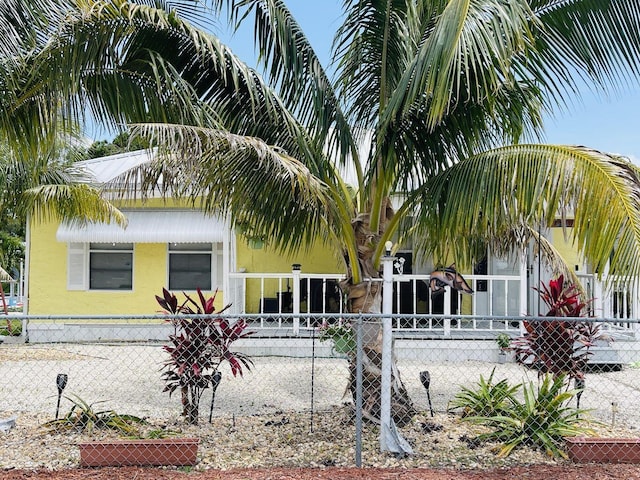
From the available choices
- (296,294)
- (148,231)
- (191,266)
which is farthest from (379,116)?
(191,266)

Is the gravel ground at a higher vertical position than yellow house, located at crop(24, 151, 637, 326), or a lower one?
lower

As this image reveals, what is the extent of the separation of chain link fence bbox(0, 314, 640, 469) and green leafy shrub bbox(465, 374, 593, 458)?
14 mm

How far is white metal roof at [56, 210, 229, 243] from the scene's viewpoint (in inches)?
515

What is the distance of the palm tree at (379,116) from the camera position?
4.78 metres

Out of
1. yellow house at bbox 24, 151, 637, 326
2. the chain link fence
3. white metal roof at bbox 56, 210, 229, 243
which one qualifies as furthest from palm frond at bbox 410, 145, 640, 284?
white metal roof at bbox 56, 210, 229, 243

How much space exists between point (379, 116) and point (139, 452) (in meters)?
4.05

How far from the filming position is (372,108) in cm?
670

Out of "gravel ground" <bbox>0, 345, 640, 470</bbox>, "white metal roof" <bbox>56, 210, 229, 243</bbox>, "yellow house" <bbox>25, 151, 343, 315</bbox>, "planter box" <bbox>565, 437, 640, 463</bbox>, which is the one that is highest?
"white metal roof" <bbox>56, 210, 229, 243</bbox>

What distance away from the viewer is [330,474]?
198 inches

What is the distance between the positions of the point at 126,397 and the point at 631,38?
7.97m

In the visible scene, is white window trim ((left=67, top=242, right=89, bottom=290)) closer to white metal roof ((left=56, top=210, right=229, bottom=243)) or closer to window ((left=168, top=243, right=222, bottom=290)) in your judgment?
white metal roof ((left=56, top=210, right=229, bottom=243))

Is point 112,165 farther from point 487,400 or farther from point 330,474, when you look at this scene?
point 330,474

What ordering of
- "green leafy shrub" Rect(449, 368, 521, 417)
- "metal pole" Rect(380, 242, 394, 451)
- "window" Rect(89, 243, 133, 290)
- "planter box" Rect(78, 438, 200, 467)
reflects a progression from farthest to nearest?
"window" Rect(89, 243, 133, 290), "green leafy shrub" Rect(449, 368, 521, 417), "metal pole" Rect(380, 242, 394, 451), "planter box" Rect(78, 438, 200, 467)

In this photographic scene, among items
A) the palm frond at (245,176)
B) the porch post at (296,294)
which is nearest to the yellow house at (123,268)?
the porch post at (296,294)
